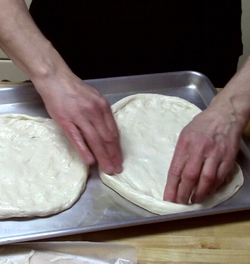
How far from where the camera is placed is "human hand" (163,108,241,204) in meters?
0.89

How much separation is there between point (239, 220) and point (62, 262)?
1.14ft

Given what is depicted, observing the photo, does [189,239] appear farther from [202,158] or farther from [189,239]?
[202,158]

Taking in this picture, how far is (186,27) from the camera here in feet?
3.94

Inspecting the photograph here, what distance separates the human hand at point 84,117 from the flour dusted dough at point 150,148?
63 millimetres

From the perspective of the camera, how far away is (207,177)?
0.89 metres

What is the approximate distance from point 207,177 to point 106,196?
8.3 inches

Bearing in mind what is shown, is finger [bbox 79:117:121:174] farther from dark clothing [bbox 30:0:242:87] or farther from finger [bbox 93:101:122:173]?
dark clothing [bbox 30:0:242:87]

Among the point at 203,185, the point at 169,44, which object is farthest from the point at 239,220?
the point at 169,44

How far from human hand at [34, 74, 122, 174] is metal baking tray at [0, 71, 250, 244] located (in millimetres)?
72

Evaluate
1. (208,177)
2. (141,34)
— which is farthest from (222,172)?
(141,34)

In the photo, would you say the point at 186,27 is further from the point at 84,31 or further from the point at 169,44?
the point at 84,31

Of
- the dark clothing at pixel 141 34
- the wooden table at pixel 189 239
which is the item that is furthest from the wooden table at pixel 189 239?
the dark clothing at pixel 141 34

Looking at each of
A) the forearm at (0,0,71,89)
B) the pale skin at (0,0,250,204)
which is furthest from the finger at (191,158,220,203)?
the forearm at (0,0,71,89)

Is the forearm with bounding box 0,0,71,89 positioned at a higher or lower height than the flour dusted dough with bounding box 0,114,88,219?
higher
